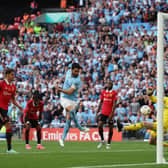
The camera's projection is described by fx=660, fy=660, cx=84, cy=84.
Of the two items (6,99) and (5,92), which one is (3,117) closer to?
(6,99)

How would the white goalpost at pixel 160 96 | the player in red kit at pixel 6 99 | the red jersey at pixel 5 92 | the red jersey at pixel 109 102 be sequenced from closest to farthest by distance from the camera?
the white goalpost at pixel 160 96
the player in red kit at pixel 6 99
the red jersey at pixel 5 92
the red jersey at pixel 109 102

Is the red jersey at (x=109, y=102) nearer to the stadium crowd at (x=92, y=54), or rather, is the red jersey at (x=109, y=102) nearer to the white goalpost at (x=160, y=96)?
the stadium crowd at (x=92, y=54)

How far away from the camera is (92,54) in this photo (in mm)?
34188

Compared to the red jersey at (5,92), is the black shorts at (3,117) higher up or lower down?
lower down

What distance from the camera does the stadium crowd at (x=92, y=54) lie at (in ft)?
97.5

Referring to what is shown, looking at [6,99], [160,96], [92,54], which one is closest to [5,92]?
[6,99]

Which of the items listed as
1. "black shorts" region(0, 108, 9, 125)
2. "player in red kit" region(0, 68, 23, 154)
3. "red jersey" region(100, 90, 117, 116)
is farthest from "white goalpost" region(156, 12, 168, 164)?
"red jersey" region(100, 90, 117, 116)

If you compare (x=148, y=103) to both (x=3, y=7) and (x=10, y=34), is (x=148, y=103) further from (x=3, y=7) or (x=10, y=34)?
(x=3, y=7)

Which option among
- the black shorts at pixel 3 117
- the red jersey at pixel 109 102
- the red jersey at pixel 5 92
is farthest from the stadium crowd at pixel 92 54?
the black shorts at pixel 3 117

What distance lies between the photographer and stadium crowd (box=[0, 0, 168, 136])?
29.7m

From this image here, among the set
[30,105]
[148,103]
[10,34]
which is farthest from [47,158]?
[10,34]

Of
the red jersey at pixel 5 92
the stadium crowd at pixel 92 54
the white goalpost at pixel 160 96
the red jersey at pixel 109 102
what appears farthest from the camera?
the stadium crowd at pixel 92 54

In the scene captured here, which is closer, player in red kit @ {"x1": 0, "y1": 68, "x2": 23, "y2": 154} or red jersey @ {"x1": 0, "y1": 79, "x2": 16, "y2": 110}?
player in red kit @ {"x1": 0, "y1": 68, "x2": 23, "y2": 154}

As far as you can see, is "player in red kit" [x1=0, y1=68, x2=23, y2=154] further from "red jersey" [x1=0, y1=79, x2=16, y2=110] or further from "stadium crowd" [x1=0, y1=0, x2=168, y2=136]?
"stadium crowd" [x1=0, y1=0, x2=168, y2=136]
